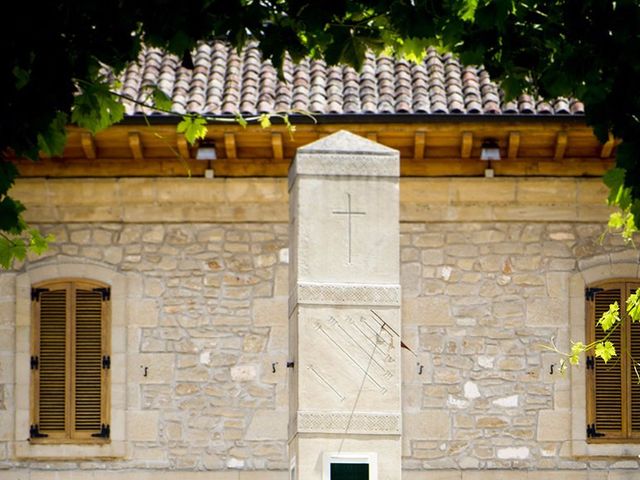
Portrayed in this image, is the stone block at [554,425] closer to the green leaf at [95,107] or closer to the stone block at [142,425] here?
the stone block at [142,425]

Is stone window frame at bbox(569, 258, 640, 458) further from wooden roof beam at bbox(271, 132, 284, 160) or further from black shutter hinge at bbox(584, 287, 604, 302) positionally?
wooden roof beam at bbox(271, 132, 284, 160)

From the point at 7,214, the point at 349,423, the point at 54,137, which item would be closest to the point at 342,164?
the point at 349,423

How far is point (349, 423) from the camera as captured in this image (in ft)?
32.0

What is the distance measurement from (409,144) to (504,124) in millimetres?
835

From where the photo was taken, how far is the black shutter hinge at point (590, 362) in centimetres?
1520

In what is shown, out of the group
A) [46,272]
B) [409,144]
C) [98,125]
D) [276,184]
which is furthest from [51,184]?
[98,125]

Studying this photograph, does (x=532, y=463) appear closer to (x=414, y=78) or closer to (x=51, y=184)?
(x=414, y=78)

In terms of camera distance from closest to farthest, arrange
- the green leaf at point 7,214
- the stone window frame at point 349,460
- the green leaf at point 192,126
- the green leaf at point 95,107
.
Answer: the green leaf at point 7,214, the green leaf at point 95,107, the green leaf at point 192,126, the stone window frame at point 349,460

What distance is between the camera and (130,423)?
590 inches

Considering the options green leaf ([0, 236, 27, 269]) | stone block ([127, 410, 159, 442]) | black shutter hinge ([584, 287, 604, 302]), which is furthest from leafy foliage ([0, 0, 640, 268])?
stone block ([127, 410, 159, 442])

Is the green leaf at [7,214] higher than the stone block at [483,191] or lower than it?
lower

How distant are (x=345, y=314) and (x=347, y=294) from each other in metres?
0.11

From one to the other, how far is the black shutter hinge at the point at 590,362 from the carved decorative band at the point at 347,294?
5.58 metres

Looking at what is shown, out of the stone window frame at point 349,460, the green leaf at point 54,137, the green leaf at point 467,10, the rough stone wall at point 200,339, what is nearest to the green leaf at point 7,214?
the green leaf at point 54,137
